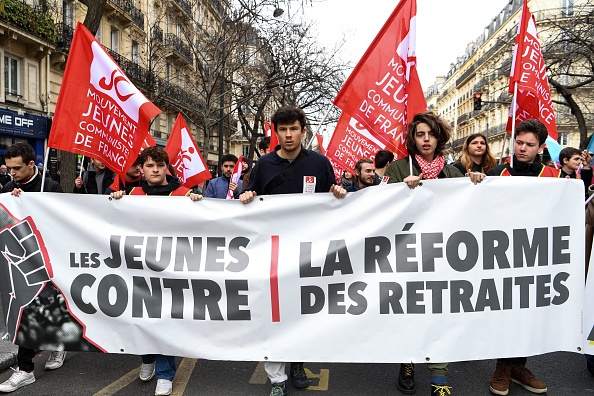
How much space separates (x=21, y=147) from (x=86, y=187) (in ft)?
8.42

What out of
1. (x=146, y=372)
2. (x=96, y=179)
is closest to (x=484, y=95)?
(x=96, y=179)

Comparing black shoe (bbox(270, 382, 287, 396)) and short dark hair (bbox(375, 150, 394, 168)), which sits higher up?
short dark hair (bbox(375, 150, 394, 168))

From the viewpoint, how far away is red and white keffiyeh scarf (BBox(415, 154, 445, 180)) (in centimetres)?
388

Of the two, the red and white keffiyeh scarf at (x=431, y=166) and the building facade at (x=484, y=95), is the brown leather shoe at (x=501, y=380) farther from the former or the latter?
the building facade at (x=484, y=95)

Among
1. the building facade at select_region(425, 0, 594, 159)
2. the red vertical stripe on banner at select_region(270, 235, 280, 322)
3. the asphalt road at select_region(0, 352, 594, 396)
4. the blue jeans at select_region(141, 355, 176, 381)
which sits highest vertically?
the building facade at select_region(425, 0, 594, 159)

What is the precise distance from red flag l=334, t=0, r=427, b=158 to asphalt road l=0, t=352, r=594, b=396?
1.87m

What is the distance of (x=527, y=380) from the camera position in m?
3.79

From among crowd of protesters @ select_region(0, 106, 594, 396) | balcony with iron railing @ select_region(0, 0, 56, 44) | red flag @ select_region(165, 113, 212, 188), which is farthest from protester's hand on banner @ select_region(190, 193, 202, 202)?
balcony with iron railing @ select_region(0, 0, 56, 44)

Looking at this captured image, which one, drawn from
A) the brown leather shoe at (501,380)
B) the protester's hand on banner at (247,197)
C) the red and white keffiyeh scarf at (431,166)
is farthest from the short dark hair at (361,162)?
the brown leather shoe at (501,380)

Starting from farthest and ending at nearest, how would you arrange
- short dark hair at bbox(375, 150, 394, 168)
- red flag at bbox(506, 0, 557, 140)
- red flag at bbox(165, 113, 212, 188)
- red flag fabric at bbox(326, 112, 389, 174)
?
red flag at bbox(165, 113, 212, 188)
short dark hair at bbox(375, 150, 394, 168)
red flag at bbox(506, 0, 557, 140)
red flag fabric at bbox(326, 112, 389, 174)

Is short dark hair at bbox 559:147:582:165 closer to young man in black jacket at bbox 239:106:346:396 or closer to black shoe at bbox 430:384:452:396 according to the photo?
young man in black jacket at bbox 239:106:346:396

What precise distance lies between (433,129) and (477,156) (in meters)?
2.17

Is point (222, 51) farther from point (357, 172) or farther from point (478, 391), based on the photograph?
point (478, 391)

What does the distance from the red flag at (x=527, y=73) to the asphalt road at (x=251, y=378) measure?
102 inches
